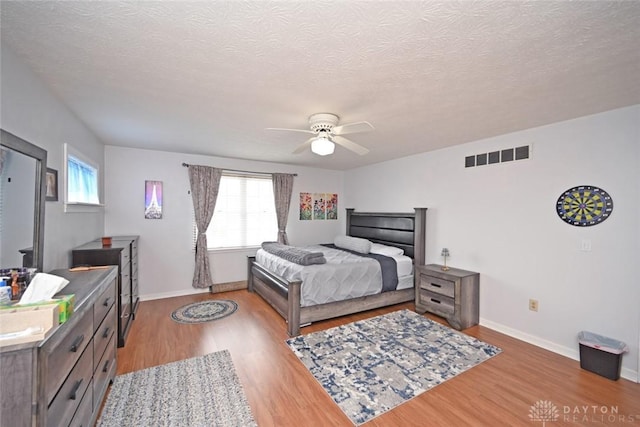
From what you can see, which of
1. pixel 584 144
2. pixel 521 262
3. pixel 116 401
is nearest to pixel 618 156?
pixel 584 144

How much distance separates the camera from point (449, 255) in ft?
13.0

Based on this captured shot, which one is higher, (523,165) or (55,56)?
(55,56)

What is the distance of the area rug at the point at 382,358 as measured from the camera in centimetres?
217

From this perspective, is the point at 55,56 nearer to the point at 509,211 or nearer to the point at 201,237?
the point at 201,237

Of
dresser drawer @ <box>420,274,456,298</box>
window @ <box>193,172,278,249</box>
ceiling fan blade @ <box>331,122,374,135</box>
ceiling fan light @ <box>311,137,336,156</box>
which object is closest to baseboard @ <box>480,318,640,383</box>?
dresser drawer @ <box>420,274,456,298</box>

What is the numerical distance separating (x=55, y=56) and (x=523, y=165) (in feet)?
14.4

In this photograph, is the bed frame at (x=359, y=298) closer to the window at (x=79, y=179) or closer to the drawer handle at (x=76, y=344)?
the drawer handle at (x=76, y=344)

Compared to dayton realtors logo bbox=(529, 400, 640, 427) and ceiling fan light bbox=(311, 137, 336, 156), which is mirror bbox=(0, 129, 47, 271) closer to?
ceiling fan light bbox=(311, 137, 336, 156)

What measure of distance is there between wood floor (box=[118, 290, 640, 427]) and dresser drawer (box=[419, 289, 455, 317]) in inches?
13.0

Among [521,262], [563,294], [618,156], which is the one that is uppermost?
[618,156]

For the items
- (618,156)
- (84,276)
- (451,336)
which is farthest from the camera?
(451,336)

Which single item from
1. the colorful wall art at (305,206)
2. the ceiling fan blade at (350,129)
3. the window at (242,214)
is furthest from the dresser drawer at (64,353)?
the colorful wall art at (305,206)

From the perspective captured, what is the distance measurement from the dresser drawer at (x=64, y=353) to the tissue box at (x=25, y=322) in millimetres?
75

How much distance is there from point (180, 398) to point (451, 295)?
3.15 metres
